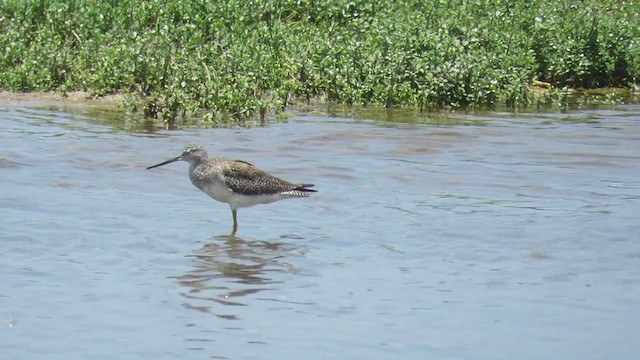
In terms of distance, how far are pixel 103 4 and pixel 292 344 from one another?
9128 mm

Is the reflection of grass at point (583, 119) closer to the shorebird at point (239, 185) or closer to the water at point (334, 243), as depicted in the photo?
the water at point (334, 243)

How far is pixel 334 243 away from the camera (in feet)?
32.6

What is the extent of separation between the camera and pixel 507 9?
657 inches

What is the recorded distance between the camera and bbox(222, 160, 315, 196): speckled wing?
10711 millimetres

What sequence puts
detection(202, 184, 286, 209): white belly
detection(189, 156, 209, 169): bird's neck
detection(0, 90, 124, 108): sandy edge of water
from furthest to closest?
detection(0, 90, 124, 108): sandy edge of water → detection(189, 156, 209, 169): bird's neck → detection(202, 184, 286, 209): white belly

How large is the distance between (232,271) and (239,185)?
1.54 m

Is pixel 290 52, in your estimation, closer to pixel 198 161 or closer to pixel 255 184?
pixel 198 161

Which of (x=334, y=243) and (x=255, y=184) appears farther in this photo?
(x=255, y=184)

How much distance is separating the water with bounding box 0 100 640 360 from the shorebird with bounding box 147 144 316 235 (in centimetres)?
20

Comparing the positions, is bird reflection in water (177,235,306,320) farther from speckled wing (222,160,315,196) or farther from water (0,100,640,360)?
speckled wing (222,160,315,196)

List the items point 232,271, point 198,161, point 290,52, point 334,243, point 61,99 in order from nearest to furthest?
point 232,271, point 334,243, point 198,161, point 61,99, point 290,52

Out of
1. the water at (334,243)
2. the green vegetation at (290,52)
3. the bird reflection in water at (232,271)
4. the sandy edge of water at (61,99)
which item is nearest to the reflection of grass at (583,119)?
the water at (334,243)

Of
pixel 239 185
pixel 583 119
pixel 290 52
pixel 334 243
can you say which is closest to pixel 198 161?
pixel 239 185

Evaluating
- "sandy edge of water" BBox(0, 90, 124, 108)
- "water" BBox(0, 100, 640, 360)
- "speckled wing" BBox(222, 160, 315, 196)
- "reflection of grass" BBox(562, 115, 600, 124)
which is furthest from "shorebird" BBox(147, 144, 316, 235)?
"reflection of grass" BBox(562, 115, 600, 124)
